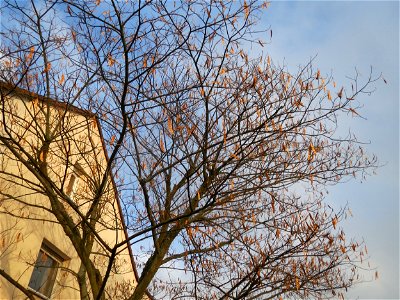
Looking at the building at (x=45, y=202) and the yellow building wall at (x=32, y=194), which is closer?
the building at (x=45, y=202)

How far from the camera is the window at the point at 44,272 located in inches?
327

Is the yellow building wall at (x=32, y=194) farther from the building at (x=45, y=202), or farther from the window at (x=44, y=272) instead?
the window at (x=44, y=272)

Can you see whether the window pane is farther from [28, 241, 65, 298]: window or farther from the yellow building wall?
the yellow building wall

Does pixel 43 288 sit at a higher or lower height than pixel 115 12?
lower

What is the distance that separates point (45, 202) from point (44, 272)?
1.45m

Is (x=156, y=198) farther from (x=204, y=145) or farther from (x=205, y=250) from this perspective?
(x=204, y=145)

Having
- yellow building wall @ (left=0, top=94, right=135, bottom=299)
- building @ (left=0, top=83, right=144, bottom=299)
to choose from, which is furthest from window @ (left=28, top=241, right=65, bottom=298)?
yellow building wall @ (left=0, top=94, right=135, bottom=299)

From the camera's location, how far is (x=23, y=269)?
7.62 m

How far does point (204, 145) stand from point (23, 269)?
14.1 ft

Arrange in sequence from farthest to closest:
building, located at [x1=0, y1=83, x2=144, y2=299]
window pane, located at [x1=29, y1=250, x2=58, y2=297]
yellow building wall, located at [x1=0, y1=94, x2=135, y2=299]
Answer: window pane, located at [x1=29, y1=250, x2=58, y2=297] → yellow building wall, located at [x1=0, y1=94, x2=135, y2=299] → building, located at [x1=0, y1=83, x2=144, y2=299]

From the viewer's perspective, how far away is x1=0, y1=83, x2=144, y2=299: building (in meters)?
6.43

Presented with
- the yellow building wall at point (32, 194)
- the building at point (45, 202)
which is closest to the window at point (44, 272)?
the building at point (45, 202)

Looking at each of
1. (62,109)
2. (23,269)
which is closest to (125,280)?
(23,269)

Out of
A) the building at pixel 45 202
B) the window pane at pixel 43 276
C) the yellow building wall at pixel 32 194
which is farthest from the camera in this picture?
the window pane at pixel 43 276
